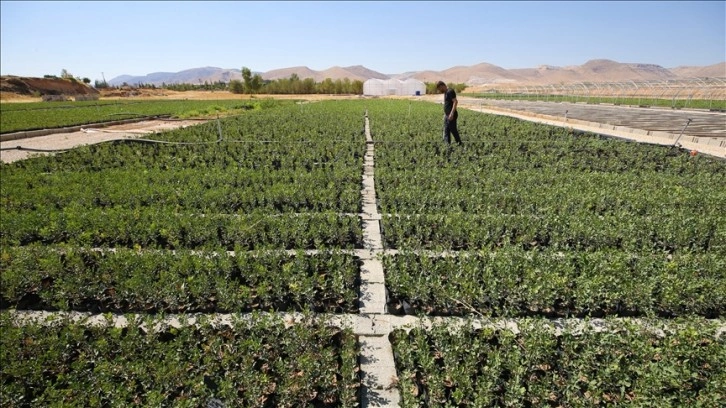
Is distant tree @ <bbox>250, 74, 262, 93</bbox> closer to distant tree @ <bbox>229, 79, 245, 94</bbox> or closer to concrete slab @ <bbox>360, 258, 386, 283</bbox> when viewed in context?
distant tree @ <bbox>229, 79, 245, 94</bbox>

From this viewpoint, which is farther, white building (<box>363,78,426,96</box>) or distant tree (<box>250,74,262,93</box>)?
white building (<box>363,78,426,96</box>)

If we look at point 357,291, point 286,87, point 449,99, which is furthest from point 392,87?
point 357,291

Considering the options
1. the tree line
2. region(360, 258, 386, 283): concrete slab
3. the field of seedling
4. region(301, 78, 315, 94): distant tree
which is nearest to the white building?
the tree line

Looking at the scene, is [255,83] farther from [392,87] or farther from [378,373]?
[378,373]

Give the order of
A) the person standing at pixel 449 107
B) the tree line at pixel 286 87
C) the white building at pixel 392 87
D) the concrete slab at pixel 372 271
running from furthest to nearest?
1. the white building at pixel 392 87
2. the tree line at pixel 286 87
3. the person standing at pixel 449 107
4. the concrete slab at pixel 372 271

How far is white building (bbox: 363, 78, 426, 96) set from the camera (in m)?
97.6

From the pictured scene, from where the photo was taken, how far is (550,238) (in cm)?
593

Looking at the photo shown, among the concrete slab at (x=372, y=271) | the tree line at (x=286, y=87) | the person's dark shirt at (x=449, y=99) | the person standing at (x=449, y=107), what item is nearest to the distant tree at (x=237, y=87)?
the tree line at (x=286, y=87)

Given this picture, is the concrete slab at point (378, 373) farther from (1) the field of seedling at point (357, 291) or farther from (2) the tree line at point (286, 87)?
(2) the tree line at point (286, 87)

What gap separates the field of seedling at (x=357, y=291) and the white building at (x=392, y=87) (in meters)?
93.8

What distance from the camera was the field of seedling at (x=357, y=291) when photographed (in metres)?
3.07

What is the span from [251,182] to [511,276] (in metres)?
6.31

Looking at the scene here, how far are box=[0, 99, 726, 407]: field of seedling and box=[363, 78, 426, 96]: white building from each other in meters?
93.8

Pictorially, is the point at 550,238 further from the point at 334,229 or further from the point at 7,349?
the point at 7,349
